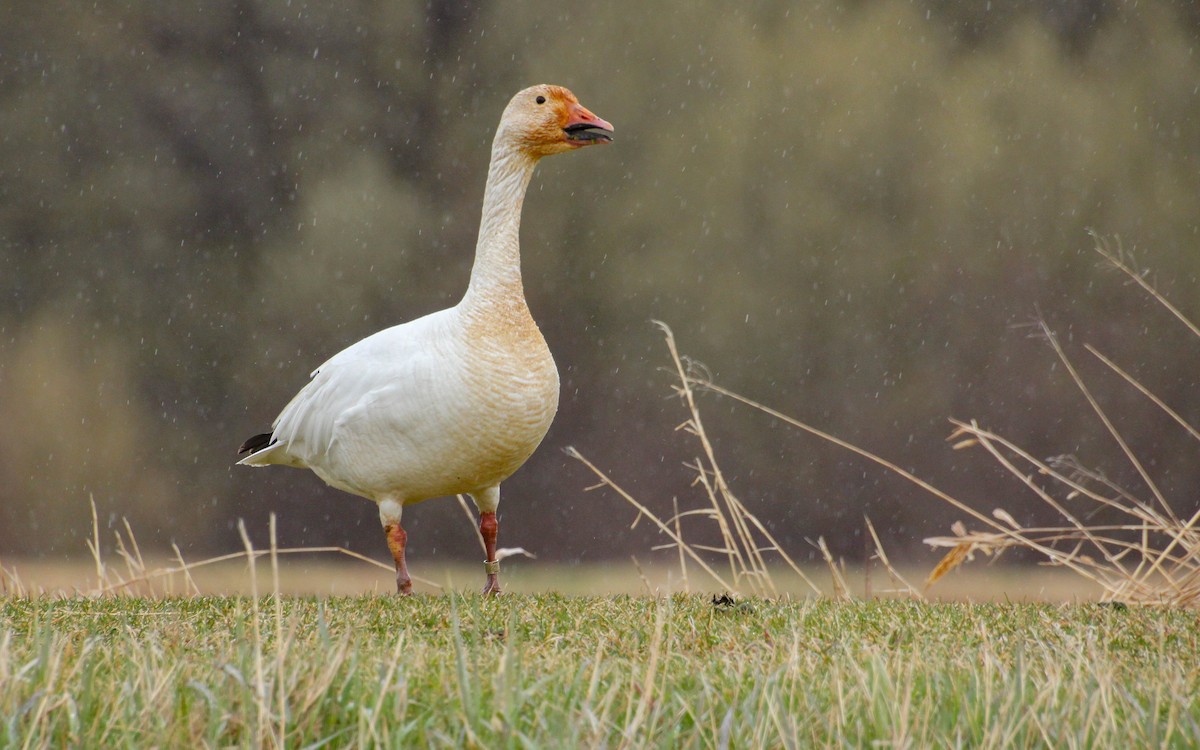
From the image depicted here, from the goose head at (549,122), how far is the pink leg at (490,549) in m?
1.24

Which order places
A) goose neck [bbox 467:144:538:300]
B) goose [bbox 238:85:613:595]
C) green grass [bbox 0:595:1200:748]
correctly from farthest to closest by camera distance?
goose neck [bbox 467:144:538:300] < goose [bbox 238:85:613:595] < green grass [bbox 0:595:1200:748]

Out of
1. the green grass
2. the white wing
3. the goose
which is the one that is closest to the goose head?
the goose

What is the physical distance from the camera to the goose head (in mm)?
3715

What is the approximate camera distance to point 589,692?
1552 mm

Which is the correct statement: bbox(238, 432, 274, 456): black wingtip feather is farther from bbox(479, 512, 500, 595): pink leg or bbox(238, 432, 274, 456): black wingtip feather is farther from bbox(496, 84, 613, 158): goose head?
bbox(496, 84, 613, 158): goose head

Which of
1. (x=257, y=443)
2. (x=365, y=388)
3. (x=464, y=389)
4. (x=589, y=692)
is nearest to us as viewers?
(x=589, y=692)

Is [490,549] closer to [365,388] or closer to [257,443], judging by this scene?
[365,388]

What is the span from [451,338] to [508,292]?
0.25 metres

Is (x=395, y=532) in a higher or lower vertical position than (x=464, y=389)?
lower

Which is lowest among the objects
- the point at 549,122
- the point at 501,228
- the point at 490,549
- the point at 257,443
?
the point at 490,549

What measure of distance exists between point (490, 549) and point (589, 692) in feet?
7.31

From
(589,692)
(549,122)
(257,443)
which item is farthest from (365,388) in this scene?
(589,692)

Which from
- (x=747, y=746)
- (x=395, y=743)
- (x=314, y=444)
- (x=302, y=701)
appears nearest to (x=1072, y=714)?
(x=747, y=746)

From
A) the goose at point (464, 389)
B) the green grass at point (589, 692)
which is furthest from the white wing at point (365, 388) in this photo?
the green grass at point (589, 692)
